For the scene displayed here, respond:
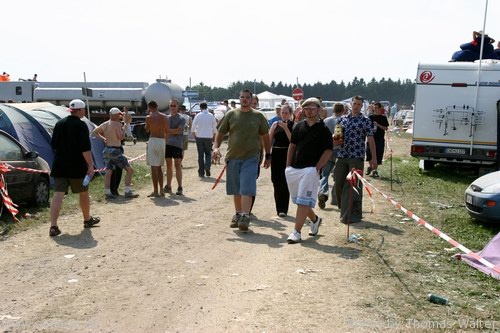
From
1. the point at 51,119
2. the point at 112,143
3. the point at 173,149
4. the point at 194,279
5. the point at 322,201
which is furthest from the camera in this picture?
the point at 51,119

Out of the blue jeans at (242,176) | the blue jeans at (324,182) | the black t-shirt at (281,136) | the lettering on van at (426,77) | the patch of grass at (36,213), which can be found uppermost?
the lettering on van at (426,77)

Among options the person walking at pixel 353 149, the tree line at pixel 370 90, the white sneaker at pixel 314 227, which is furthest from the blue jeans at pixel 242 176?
the tree line at pixel 370 90

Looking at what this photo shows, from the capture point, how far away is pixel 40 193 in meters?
11.0

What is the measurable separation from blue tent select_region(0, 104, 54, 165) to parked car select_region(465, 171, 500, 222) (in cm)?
903

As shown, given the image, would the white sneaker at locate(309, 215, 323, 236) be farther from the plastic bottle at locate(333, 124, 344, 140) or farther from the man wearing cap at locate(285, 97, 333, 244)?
the plastic bottle at locate(333, 124, 344, 140)

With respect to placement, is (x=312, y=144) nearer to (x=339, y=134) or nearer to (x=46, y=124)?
(x=339, y=134)

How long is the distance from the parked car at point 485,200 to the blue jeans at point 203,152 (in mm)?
7665

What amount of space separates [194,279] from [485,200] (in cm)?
534

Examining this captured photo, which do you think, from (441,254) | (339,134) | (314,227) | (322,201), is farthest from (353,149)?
(441,254)

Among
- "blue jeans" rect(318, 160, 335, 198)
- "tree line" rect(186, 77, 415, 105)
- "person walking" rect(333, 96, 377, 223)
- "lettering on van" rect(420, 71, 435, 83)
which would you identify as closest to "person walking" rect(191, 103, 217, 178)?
"blue jeans" rect(318, 160, 335, 198)

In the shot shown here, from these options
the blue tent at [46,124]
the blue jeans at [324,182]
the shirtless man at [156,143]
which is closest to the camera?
the blue jeans at [324,182]

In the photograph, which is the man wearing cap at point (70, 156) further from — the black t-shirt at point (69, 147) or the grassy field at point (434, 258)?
the grassy field at point (434, 258)

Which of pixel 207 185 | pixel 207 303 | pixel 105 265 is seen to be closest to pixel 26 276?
pixel 105 265

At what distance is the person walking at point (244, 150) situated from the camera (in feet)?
29.1
